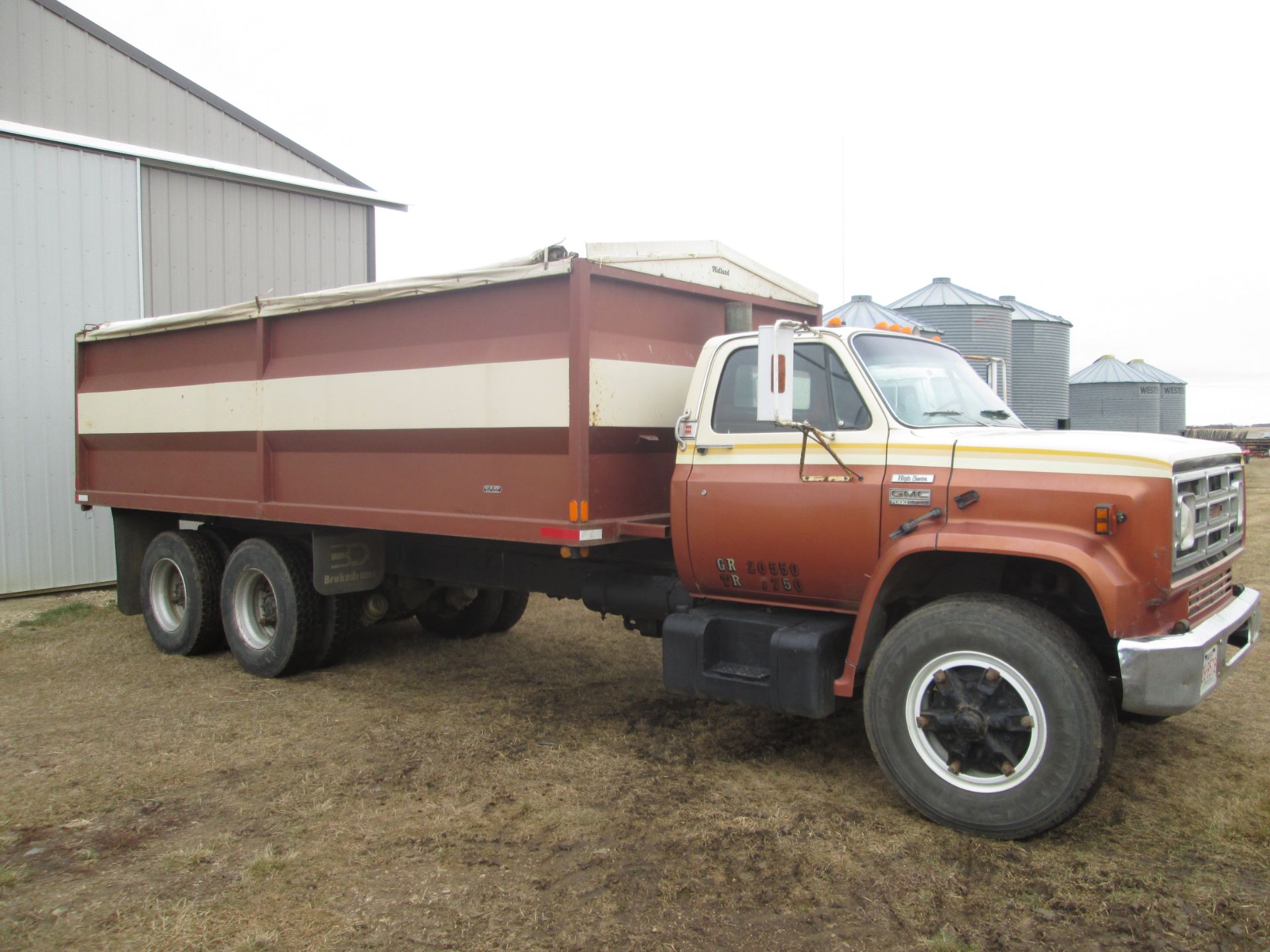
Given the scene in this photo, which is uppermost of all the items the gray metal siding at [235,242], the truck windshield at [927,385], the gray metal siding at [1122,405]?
the gray metal siding at [235,242]

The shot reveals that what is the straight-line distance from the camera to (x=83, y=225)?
1113cm

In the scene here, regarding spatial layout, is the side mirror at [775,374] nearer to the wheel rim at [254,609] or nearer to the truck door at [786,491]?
the truck door at [786,491]

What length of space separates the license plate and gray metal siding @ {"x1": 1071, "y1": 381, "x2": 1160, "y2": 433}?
2802cm

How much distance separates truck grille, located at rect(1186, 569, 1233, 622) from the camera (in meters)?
4.41

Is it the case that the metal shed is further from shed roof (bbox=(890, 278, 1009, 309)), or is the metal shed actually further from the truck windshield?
shed roof (bbox=(890, 278, 1009, 309))

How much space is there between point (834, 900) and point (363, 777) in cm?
261

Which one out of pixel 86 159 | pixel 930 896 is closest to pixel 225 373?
pixel 86 159

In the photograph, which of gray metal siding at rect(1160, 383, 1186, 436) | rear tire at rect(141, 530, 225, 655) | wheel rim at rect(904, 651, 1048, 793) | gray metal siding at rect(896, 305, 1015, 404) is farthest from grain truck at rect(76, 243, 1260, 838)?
gray metal siding at rect(1160, 383, 1186, 436)

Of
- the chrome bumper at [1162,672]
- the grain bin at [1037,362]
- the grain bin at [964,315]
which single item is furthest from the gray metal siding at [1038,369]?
the chrome bumper at [1162,672]

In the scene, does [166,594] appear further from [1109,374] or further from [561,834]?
[1109,374]

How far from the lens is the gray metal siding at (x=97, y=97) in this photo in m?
10.8

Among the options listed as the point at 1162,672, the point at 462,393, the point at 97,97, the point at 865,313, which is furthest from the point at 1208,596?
the point at 865,313

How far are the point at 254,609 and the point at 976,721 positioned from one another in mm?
5675

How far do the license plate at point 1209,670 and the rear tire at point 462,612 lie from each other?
5562mm
